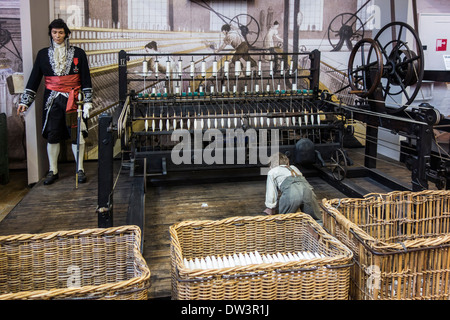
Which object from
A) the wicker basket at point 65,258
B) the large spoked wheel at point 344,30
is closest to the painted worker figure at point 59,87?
the wicker basket at point 65,258

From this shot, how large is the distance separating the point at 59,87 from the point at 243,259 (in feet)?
11.8

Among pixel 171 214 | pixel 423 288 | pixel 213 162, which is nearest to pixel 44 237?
pixel 423 288

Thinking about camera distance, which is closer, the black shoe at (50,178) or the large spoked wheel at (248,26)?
the black shoe at (50,178)

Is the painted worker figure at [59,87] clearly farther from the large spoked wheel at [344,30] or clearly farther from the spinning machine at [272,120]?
the large spoked wheel at [344,30]

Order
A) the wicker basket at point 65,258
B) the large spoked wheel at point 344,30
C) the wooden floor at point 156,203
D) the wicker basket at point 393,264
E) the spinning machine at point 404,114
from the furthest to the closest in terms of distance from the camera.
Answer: the large spoked wheel at point 344,30 → the spinning machine at point 404,114 → the wooden floor at point 156,203 → the wicker basket at point 65,258 → the wicker basket at point 393,264

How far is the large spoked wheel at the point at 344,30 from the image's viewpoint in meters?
A: 6.95

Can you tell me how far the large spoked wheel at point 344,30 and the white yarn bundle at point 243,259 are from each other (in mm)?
A: 5092

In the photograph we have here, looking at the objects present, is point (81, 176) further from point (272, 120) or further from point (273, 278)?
point (273, 278)

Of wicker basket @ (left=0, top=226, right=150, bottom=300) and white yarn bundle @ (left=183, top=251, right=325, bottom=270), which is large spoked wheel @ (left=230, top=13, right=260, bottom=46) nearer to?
white yarn bundle @ (left=183, top=251, right=325, bottom=270)

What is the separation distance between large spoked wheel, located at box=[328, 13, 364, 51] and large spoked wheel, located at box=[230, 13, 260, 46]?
1125 millimetres

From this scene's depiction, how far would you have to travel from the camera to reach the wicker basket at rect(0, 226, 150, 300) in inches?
91.0

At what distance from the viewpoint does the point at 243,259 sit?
2.41 meters
